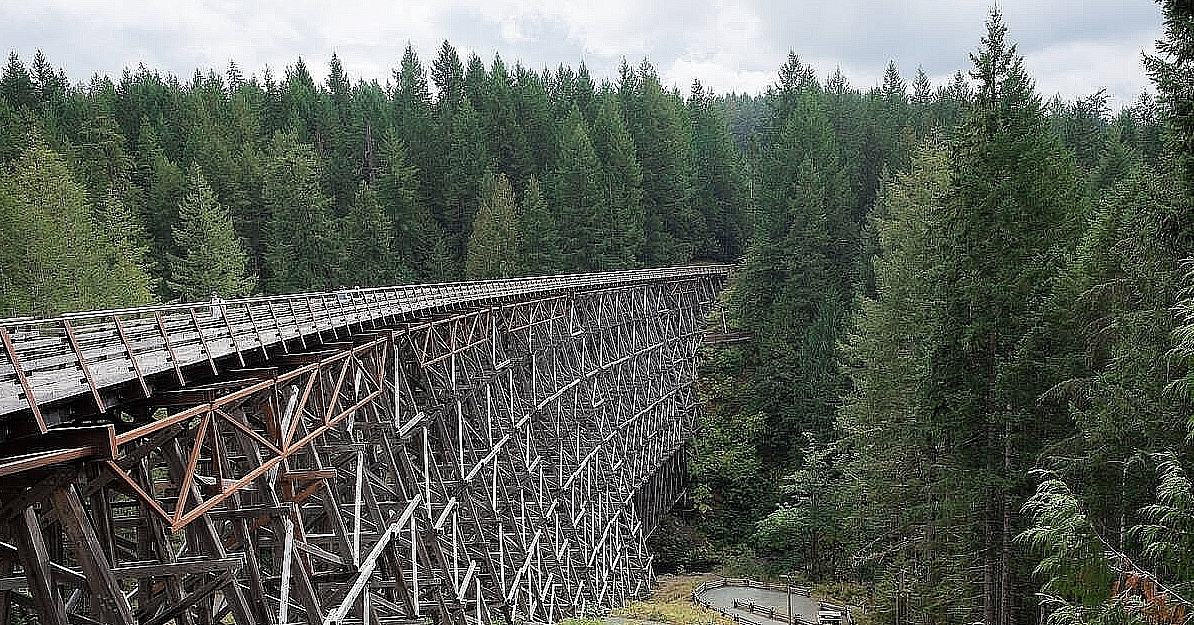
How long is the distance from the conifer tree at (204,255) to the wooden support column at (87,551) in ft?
103

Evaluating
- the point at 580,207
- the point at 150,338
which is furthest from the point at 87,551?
the point at 580,207

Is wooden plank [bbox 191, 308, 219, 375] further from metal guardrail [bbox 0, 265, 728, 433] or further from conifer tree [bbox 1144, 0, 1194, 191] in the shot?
conifer tree [bbox 1144, 0, 1194, 191]

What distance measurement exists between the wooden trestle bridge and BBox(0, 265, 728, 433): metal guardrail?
42 millimetres

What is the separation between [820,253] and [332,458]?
30.6 m

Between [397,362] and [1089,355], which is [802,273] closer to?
[1089,355]

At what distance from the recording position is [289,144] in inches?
2056

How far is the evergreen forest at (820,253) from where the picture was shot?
12531mm

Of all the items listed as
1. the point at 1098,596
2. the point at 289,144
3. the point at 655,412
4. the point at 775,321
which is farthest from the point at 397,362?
the point at 289,144

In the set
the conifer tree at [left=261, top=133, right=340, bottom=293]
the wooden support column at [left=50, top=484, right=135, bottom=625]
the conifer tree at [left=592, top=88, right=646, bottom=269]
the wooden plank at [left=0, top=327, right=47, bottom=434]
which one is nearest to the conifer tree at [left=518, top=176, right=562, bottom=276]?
the conifer tree at [left=592, top=88, right=646, bottom=269]

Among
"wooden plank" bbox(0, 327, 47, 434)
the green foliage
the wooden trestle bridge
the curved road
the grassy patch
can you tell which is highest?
the green foliage

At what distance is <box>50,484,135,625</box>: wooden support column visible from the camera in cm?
598

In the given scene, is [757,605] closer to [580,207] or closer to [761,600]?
[761,600]

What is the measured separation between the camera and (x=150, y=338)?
8.63 m

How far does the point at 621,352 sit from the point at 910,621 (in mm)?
12815
